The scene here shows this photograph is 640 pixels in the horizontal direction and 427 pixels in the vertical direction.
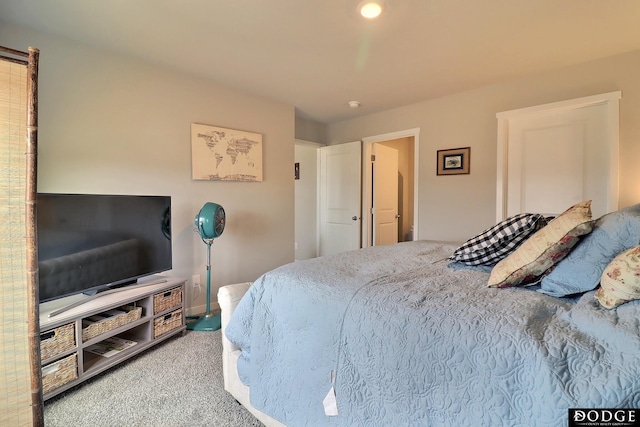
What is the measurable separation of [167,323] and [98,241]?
0.78 m

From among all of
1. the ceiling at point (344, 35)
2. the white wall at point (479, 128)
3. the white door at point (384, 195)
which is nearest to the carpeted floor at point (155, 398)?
the ceiling at point (344, 35)

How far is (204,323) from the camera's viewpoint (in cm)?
259

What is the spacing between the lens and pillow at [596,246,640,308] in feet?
2.82

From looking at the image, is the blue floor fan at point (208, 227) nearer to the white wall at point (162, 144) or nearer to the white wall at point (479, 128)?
the white wall at point (162, 144)

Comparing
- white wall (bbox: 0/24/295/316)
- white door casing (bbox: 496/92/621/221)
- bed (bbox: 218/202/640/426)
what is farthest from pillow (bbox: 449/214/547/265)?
white wall (bbox: 0/24/295/316)

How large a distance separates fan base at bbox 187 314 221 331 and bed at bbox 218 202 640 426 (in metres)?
1.05

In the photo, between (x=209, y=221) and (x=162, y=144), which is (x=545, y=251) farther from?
(x=162, y=144)

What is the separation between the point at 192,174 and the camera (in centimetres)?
283

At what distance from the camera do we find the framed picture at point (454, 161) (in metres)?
3.31

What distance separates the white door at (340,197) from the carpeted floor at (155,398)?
2.69 meters

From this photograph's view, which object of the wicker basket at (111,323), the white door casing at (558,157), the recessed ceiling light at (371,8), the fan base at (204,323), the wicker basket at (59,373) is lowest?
the fan base at (204,323)

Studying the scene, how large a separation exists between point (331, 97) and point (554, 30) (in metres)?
2.03

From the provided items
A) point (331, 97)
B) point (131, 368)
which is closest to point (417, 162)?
point (331, 97)

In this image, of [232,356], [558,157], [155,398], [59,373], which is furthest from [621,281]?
[59,373]
